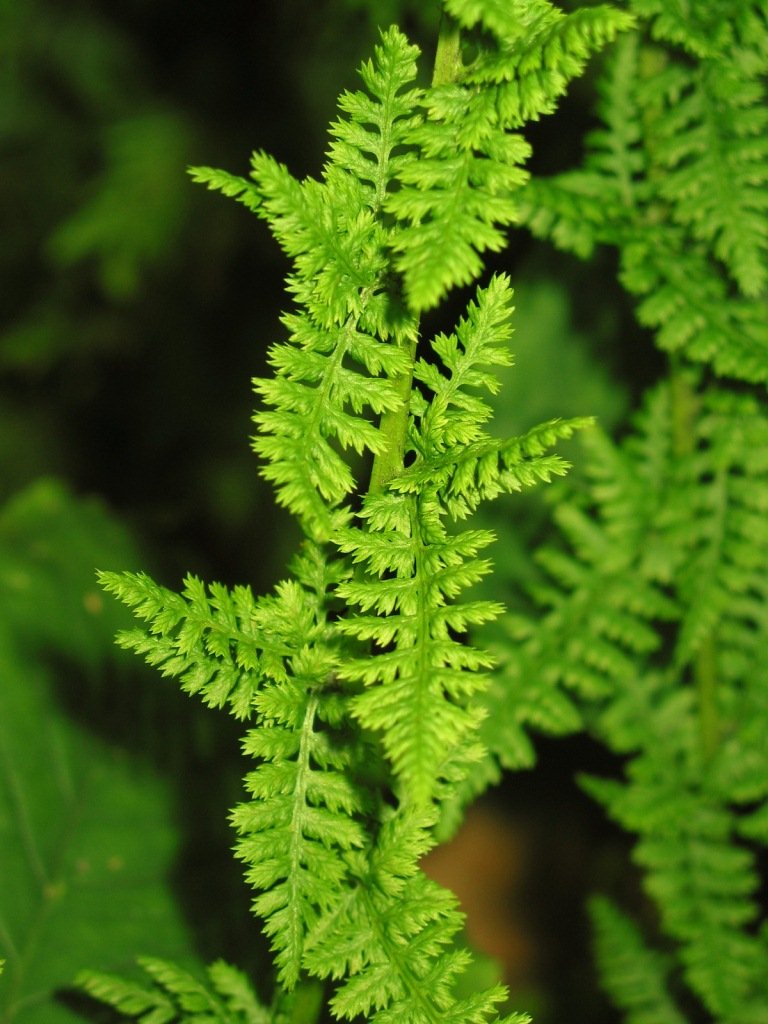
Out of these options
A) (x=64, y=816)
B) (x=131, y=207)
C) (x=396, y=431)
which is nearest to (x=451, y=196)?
(x=396, y=431)

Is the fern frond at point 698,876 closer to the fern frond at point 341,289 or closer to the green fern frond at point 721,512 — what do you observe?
the green fern frond at point 721,512

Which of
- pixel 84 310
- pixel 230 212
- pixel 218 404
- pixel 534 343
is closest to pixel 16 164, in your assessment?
pixel 84 310

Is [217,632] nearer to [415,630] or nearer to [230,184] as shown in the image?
[415,630]

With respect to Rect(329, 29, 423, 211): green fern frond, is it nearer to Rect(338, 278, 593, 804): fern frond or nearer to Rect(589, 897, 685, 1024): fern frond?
Rect(338, 278, 593, 804): fern frond

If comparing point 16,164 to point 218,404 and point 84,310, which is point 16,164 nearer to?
point 84,310

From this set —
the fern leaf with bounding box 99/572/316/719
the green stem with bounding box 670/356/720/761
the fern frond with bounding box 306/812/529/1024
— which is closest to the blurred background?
the green stem with bounding box 670/356/720/761

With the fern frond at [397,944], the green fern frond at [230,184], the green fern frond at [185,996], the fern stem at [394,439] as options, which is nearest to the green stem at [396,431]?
the fern stem at [394,439]
